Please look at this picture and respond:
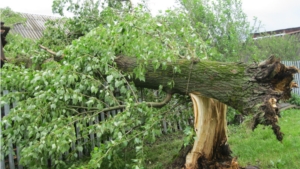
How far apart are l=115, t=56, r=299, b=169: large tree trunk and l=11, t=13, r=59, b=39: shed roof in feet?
36.0

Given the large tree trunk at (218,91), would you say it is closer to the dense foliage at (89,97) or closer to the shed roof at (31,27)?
the dense foliage at (89,97)

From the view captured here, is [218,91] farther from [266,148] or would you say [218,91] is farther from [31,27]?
[31,27]

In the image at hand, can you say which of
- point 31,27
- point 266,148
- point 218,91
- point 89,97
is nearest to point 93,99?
point 89,97

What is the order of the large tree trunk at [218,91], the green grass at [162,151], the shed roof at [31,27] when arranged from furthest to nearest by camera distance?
the shed roof at [31,27] < the green grass at [162,151] < the large tree trunk at [218,91]

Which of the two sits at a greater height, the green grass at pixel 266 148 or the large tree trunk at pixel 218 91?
the large tree trunk at pixel 218 91

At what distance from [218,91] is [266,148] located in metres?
1.89

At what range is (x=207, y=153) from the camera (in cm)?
355

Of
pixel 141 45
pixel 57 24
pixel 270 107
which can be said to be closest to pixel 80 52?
pixel 141 45

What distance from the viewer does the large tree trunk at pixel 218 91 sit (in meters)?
2.75

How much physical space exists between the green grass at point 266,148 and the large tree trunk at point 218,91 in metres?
0.35

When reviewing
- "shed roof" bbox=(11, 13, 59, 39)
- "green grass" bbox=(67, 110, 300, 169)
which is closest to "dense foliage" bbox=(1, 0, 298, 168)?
"green grass" bbox=(67, 110, 300, 169)

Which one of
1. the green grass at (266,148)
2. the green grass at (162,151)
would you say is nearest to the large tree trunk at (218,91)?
the green grass at (266,148)

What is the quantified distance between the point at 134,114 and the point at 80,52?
105cm

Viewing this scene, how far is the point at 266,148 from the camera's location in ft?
14.7
